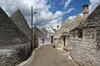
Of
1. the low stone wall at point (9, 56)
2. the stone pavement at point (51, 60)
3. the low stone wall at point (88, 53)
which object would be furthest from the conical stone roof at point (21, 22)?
the low stone wall at point (88, 53)

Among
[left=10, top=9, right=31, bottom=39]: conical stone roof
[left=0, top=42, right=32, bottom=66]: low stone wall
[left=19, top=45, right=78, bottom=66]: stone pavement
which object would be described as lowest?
[left=19, top=45, right=78, bottom=66]: stone pavement

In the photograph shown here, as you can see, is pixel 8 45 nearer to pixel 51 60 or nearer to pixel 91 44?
pixel 51 60

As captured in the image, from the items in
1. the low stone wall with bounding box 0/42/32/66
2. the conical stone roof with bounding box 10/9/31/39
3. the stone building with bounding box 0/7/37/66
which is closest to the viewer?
the low stone wall with bounding box 0/42/32/66

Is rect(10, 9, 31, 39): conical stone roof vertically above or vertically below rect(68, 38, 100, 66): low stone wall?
above

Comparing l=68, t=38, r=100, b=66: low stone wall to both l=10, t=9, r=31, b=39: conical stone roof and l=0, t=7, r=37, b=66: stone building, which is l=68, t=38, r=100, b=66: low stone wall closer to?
l=0, t=7, r=37, b=66: stone building

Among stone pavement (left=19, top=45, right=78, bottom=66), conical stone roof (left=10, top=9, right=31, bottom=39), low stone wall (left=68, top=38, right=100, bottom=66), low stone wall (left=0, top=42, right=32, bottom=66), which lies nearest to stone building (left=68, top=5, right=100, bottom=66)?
low stone wall (left=68, top=38, right=100, bottom=66)

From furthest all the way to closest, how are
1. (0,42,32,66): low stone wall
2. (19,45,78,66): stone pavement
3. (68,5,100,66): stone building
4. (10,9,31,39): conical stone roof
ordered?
(10,9,31,39): conical stone roof
(19,45,78,66): stone pavement
(0,42,32,66): low stone wall
(68,5,100,66): stone building

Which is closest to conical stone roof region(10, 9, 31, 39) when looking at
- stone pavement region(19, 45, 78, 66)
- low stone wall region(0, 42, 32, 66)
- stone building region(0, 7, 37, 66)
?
stone pavement region(19, 45, 78, 66)

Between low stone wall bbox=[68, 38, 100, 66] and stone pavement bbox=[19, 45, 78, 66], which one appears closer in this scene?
low stone wall bbox=[68, 38, 100, 66]

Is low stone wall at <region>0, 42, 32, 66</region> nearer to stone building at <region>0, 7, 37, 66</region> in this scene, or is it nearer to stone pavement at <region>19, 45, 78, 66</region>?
stone building at <region>0, 7, 37, 66</region>

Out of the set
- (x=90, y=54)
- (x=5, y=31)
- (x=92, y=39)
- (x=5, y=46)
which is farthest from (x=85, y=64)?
(x=5, y=31)

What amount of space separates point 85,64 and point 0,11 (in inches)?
379

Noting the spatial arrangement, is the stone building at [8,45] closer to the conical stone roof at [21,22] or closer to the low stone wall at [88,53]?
the low stone wall at [88,53]

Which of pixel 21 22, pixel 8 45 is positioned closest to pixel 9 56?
pixel 8 45
